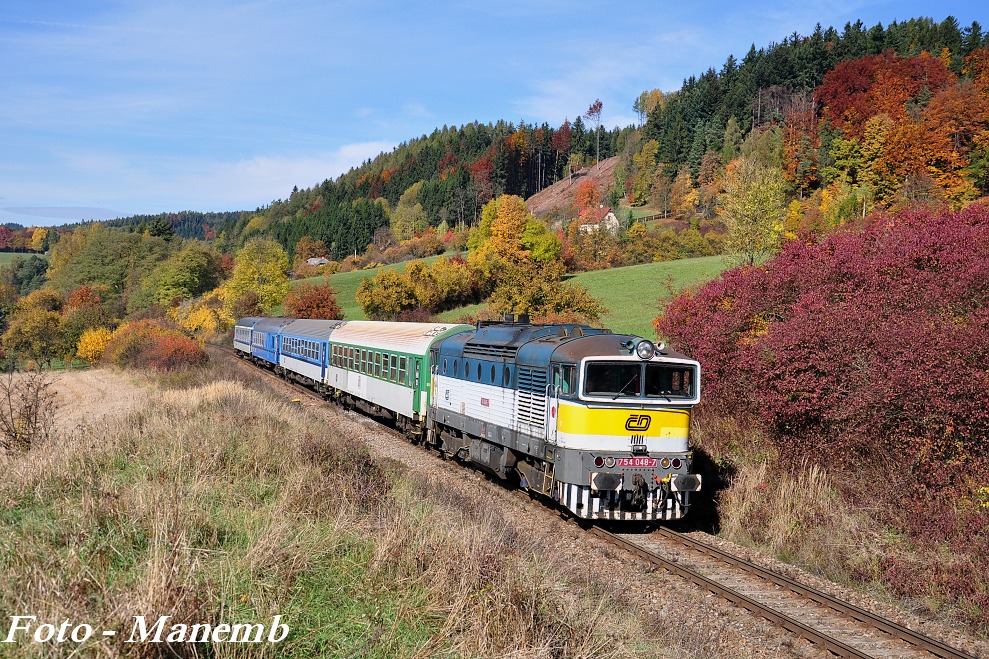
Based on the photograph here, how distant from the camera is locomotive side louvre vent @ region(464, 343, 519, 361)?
1456cm

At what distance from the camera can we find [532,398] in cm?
1345

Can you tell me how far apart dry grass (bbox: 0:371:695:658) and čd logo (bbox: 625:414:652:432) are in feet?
8.57

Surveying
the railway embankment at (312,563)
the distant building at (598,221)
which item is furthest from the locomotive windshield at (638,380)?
the distant building at (598,221)

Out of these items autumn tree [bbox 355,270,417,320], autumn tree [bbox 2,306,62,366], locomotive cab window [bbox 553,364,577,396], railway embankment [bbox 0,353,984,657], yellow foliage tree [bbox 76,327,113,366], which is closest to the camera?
railway embankment [bbox 0,353,984,657]

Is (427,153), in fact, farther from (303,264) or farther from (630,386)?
(630,386)

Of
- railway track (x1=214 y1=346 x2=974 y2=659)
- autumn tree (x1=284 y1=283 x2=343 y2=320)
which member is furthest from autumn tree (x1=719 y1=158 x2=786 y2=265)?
autumn tree (x1=284 y1=283 x2=343 y2=320)

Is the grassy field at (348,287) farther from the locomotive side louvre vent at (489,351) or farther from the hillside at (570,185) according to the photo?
the hillside at (570,185)

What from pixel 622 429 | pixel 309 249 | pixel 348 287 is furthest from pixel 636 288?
pixel 309 249

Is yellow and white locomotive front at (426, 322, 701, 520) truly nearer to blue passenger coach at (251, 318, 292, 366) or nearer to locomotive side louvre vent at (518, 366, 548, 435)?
locomotive side louvre vent at (518, 366, 548, 435)

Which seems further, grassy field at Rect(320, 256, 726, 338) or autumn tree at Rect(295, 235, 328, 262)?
autumn tree at Rect(295, 235, 328, 262)

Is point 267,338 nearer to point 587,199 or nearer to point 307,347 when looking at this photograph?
point 307,347

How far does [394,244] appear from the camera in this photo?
13275 cm

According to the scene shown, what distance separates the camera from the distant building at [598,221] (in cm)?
8456

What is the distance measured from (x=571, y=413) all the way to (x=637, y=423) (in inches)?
43.8
